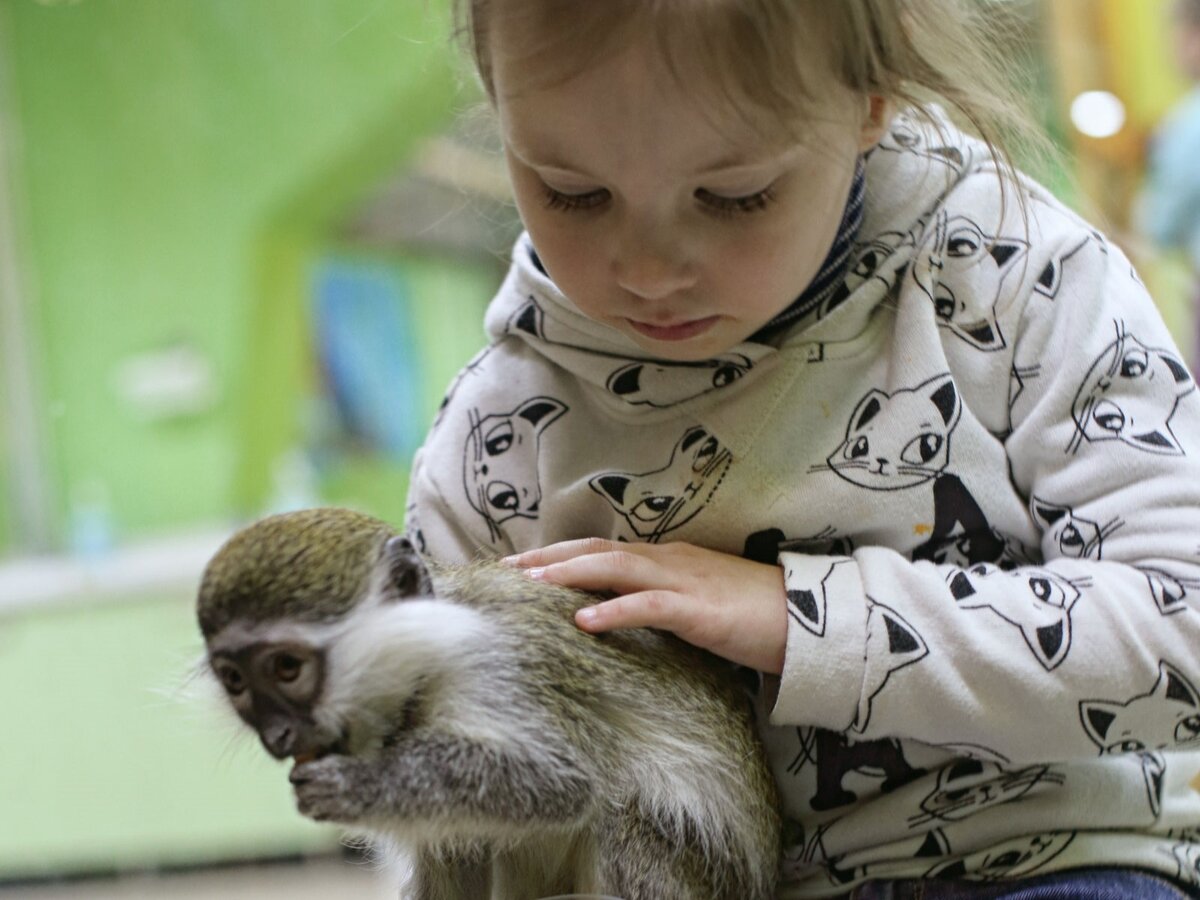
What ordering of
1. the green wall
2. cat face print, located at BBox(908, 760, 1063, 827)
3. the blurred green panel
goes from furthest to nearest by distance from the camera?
the blurred green panel < the green wall < cat face print, located at BBox(908, 760, 1063, 827)

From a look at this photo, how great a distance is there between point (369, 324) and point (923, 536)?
2.39 metres

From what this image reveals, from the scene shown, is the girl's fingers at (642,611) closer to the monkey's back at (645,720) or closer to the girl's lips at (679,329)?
the monkey's back at (645,720)

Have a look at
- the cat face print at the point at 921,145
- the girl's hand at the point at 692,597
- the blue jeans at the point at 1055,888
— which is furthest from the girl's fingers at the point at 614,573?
the cat face print at the point at 921,145

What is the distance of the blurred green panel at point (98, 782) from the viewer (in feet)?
9.51

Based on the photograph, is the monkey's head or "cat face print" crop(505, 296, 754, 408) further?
"cat face print" crop(505, 296, 754, 408)

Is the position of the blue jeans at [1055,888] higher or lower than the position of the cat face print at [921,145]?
lower

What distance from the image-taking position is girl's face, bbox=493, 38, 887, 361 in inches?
35.0

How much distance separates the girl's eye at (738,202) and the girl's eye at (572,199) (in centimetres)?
8

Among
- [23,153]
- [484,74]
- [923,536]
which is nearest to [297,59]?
[23,153]

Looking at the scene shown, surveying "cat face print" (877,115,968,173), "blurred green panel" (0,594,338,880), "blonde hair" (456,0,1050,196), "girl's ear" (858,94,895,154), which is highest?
"blonde hair" (456,0,1050,196)

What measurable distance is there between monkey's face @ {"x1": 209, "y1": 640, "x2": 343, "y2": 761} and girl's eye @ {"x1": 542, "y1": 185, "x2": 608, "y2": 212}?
15.7 inches

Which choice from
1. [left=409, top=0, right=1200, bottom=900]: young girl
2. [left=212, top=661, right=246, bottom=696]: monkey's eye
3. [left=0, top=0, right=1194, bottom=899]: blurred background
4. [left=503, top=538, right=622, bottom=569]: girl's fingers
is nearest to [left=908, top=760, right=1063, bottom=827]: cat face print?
[left=409, top=0, right=1200, bottom=900]: young girl

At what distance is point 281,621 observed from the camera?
0.92m

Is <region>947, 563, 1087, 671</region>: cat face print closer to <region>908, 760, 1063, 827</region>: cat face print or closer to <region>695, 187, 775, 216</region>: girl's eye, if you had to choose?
<region>908, 760, 1063, 827</region>: cat face print
